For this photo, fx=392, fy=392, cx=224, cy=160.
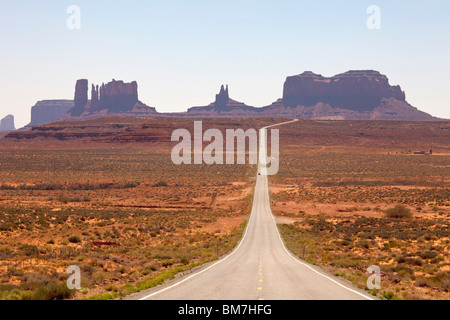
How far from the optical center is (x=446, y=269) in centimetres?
2162

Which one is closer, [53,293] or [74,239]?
[53,293]

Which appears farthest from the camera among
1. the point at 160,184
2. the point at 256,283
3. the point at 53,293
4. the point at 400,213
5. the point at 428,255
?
the point at 160,184

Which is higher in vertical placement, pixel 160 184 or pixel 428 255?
pixel 428 255

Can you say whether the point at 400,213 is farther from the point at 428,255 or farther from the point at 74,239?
the point at 74,239

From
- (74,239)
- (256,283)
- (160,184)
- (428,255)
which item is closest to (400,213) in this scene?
(428,255)

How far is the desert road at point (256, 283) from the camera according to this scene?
1262 centimetres

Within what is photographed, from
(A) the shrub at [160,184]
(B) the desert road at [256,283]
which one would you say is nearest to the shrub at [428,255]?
(B) the desert road at [256,283]

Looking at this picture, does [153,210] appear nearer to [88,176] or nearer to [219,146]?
[88,176]

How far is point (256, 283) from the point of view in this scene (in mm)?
14586

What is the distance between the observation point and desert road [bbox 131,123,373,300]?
1262 cm

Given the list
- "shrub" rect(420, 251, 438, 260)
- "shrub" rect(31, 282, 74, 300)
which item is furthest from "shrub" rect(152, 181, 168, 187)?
"shrub" rect(31, 282, 74, 300)
